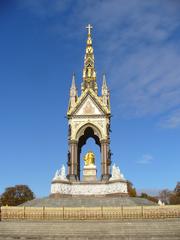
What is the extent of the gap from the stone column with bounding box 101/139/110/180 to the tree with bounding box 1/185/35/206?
94.7ft

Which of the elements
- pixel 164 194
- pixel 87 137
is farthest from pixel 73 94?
pixel 164 194

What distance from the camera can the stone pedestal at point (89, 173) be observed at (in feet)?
105

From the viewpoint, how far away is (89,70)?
1421 inches

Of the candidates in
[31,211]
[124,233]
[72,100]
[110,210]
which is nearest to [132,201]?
→ [110,210]

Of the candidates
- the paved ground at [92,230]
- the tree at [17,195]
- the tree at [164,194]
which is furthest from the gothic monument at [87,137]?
the tree at [164,194]

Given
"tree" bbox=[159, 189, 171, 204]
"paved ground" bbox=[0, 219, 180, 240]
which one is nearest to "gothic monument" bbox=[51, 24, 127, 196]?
"paved ground" bbox=[0, 219, 180, 240]

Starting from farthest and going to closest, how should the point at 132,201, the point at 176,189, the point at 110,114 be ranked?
the point at 176,189, the point at 110,114, the point at 132,201

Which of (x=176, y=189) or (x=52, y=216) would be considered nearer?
(x=52, y=216)

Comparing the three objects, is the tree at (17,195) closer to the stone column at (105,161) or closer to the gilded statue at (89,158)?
the gilded statue at (89,158)

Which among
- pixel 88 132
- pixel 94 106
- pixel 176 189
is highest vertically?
pixel 94 106

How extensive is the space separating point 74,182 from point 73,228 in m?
11.5

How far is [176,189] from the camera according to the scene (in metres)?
61.3

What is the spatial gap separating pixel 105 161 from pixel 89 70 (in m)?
10.7

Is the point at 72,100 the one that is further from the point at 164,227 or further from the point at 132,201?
the point at 164,227
